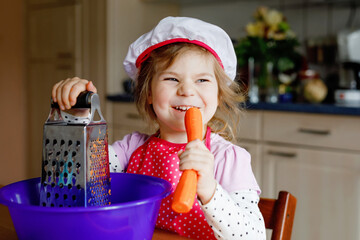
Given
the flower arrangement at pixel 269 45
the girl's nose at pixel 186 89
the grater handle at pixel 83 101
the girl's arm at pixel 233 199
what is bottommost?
the girl's arm at pixel 233 199

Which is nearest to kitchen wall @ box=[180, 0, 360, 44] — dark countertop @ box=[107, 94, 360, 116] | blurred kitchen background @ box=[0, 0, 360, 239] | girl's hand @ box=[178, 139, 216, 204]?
blurred kitchen background @ box=[0, 0, 360, 239]

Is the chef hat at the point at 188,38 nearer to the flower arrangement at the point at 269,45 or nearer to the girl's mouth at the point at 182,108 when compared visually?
the girl's mouth at the point at 182,108

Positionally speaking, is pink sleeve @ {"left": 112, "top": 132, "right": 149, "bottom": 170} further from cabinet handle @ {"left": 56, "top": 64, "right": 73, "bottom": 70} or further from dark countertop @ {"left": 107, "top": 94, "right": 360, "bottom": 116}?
cabinet handle @ {"left": 56, "top": 64, "right": 73, "bottom": 70}

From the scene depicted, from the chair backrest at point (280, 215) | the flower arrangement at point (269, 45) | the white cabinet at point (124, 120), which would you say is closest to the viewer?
the chair backrest at point (280, 215)

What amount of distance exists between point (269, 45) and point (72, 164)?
6.04 feet

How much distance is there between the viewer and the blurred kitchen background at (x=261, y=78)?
1.87 m

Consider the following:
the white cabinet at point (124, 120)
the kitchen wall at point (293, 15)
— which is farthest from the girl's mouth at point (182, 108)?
the kitchen wall at point (293, 15)

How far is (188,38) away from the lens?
854 mm

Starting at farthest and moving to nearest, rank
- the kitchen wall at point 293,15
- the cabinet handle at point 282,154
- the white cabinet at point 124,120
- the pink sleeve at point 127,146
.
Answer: the white cabinet at point 124,120 < the kitchen wall at point 293,15 < the cabinet handle at point 282,154 < the pink sleeve at point 127,146

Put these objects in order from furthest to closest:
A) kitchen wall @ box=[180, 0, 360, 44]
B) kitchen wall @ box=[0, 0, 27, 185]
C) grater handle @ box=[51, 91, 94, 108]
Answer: kitchen wall @ box=[0, 0, 27, 185] → kitchen wall @ box=[180, 0, 360, 44] → grater handle @ box=[51, 91, 94, 108]

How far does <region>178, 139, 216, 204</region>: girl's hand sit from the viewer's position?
59 cm

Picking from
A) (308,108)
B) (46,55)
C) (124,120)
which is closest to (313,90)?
(308,108)

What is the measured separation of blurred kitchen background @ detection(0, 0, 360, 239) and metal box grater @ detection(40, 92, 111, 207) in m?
1.43

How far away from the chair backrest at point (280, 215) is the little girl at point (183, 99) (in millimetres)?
40
